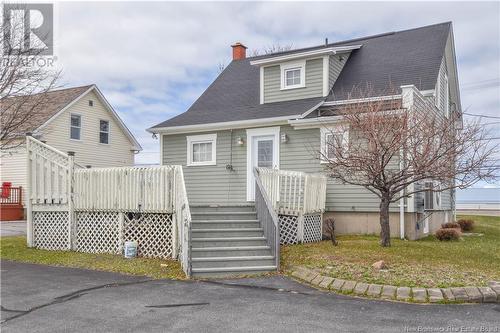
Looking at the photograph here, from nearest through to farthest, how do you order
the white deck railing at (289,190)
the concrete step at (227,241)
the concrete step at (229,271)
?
the concrete step at (229,271)
the concrete step at (227,241)
the white deck railing at (289,190)

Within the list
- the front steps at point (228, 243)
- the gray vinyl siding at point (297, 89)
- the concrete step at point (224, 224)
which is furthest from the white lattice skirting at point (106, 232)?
the gray vinyl siding at point (297, 89)

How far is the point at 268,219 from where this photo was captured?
8.94m

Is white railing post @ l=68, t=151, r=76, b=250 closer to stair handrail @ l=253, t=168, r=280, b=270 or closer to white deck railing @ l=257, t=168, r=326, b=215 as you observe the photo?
stair handrail @ l=253, t=168, r=280, b=270

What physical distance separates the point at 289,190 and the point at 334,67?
241 inches

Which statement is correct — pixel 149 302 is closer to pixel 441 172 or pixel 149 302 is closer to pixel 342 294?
pixel 342 294

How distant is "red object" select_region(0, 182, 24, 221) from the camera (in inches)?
776

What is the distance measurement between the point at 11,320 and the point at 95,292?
151 cm

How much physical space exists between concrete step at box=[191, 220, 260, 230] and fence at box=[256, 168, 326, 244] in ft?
2.39

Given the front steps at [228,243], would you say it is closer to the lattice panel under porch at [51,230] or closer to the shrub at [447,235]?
the lattice panel under porch at [51,230]

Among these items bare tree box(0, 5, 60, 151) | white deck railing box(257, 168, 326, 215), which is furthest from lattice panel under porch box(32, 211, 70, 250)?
white deck railing box(257, 168, 326, 215)

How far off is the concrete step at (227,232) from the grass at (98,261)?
0.75m

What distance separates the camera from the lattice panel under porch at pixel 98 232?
10.1 m

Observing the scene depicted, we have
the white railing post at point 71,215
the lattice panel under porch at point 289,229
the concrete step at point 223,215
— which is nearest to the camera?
the concrete step at point 223,215

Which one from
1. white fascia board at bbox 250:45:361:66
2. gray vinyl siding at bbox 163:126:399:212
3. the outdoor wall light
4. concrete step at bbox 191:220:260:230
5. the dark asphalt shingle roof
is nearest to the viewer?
concrete step at bbox 191:220:260:230
